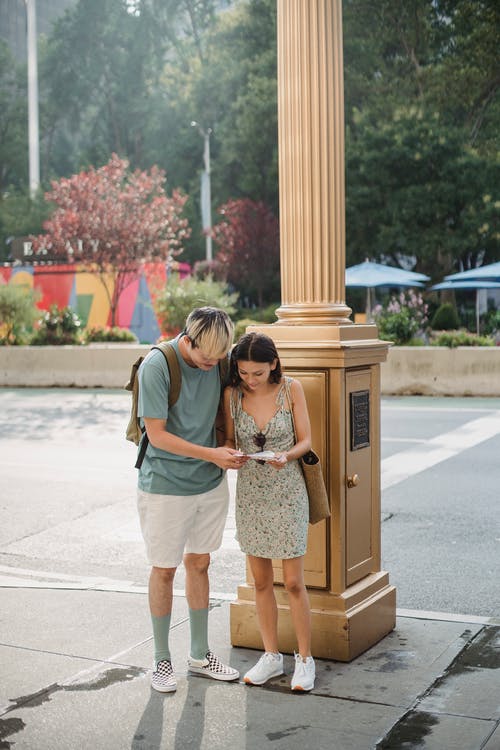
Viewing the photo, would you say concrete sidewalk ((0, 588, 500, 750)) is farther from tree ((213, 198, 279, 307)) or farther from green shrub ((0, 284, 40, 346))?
tree ((213, 198, 279, 307))

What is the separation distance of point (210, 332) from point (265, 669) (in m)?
1.52

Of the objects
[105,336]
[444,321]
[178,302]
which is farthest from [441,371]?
[105,336]

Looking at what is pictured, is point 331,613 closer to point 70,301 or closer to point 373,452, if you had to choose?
point 373,452

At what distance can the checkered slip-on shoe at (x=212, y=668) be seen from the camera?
4.57m

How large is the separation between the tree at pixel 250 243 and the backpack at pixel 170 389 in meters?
37.3

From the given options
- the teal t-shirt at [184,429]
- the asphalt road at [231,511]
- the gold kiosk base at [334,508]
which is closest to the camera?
the teal t-shirt at [184,429]

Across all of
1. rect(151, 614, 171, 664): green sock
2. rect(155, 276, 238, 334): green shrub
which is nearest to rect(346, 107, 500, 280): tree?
rect(155, 276, 238, 334): green shrub

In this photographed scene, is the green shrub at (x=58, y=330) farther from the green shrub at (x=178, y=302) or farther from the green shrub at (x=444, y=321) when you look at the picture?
the green shrub at (x=444, y=321)

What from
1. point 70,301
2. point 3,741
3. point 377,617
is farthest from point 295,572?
point 70,301

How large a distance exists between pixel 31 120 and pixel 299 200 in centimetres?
4396

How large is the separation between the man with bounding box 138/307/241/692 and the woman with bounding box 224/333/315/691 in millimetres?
104

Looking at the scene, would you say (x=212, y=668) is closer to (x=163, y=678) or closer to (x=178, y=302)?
(x=163, y=678)

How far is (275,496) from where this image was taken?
4516mm

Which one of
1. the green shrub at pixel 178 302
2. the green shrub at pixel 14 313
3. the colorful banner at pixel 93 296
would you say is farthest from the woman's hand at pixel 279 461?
the colorful banner at pixel 93 296
